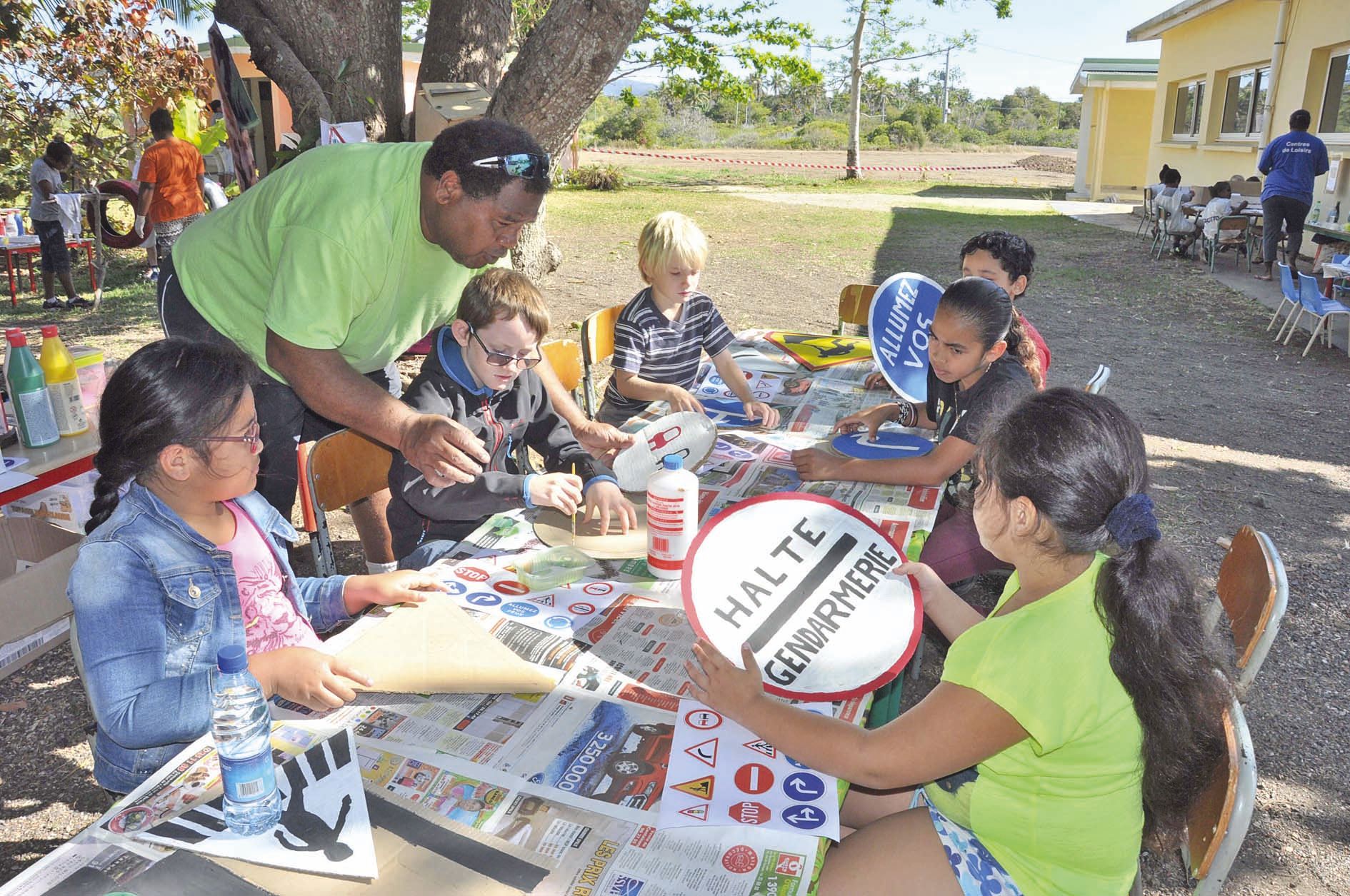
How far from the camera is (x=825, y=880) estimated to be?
1.47 m

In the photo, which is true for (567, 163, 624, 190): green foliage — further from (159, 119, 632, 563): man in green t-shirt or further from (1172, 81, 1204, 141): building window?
(159, 119, 632, 563): man in green t-shirt

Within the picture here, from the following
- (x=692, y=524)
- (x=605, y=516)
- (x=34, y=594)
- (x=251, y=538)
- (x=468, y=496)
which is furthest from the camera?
(x=34, y=594)

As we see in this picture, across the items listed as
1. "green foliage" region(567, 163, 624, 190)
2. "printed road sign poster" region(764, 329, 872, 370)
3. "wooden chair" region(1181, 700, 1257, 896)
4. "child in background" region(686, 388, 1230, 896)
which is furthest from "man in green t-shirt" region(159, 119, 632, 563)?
"green foliage" region(567, 163, 624, 190)

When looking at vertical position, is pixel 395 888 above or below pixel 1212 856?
above

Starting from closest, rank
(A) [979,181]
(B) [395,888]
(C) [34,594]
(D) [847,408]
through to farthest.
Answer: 1. (B) [395,888]
2. (C) [34,594]
3. (D) [847,408]
4. (A) [979,181]

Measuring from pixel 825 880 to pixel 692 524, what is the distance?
A: 0.70 metres

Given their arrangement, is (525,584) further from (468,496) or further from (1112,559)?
(1112,559)

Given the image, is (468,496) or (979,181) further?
(979,181)

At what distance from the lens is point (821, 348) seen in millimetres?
3754

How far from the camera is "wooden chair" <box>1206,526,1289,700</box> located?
1.52 metres

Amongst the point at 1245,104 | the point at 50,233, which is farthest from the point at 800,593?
the point at 1245,104

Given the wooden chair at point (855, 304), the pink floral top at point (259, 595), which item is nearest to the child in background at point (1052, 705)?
the pink floral top at point (259, 595)

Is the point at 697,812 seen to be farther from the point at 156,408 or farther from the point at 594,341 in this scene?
the point at 594,341

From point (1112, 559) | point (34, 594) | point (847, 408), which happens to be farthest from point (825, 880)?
point (34, 594)
